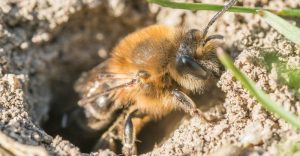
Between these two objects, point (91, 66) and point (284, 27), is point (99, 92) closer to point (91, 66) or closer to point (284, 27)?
point (91, 66)

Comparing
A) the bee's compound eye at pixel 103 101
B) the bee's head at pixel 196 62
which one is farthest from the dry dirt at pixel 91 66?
the bee's compound eye at pixel 103 101

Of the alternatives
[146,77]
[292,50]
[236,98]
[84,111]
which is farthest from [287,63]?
[84,111]

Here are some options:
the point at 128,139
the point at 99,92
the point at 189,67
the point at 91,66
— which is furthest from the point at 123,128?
the point at 91,66

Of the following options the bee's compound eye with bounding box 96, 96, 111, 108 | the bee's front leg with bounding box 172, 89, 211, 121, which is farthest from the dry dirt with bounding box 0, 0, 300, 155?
the bee's compound eye with bounding box 96, 96, 111, 108

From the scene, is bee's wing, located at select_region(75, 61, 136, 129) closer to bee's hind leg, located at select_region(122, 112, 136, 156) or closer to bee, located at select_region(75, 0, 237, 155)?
bee, located at select_region(75, 0, 237, 155)

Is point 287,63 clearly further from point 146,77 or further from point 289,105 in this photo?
point 146,77

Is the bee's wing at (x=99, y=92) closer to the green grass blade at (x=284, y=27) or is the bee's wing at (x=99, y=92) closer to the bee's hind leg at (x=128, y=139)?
the bee's hind leg at (x=128, y=139)
